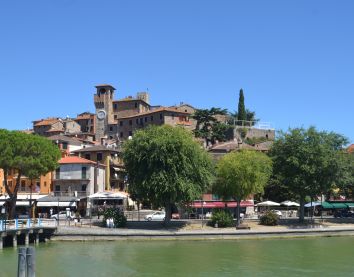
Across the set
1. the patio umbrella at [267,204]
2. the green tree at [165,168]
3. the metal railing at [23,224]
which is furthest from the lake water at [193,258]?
the patio umbrella at [267,204]

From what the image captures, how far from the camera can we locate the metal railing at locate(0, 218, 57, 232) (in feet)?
167

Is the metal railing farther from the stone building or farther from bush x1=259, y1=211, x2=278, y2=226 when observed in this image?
the stone building

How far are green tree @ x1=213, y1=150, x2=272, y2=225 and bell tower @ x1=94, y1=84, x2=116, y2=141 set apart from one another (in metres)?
84.6

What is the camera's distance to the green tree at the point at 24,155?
200ft

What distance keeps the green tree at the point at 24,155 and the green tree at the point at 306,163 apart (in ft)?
94.0

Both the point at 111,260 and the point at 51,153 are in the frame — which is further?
the point at 51,153

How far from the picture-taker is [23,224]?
54312mm

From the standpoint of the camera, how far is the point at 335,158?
220 feet

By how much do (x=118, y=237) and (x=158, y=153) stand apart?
10.1m

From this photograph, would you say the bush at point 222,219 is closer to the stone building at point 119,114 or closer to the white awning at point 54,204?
the white awning at point 54,204

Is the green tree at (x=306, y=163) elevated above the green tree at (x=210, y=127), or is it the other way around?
the green tree at (x=210, y=127)

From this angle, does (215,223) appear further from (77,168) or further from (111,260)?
(77,168)

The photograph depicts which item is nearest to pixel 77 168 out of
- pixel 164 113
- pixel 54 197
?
pixel 54 197

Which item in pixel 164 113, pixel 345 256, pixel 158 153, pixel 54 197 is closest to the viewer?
pixel 345 256
